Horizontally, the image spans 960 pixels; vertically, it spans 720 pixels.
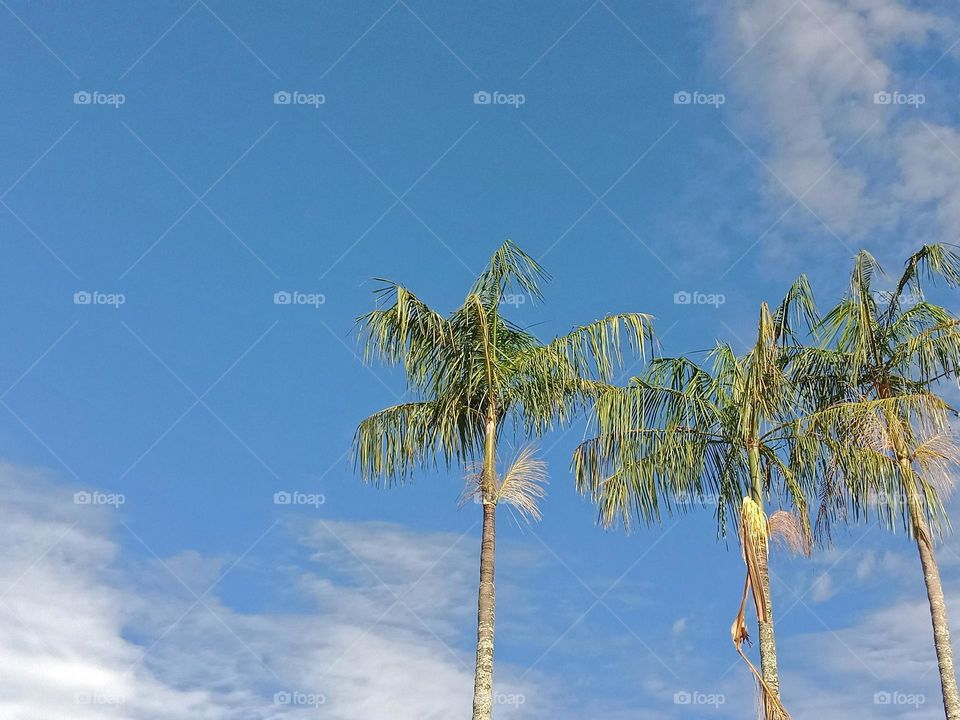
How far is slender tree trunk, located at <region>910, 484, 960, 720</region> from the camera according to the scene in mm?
16859

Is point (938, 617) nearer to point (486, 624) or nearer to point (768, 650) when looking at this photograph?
point (768, 650)

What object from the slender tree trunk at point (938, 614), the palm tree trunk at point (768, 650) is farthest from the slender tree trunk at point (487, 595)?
the slender tree trunk at point (938, 614)

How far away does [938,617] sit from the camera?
17.6 meters

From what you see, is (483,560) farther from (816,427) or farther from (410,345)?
(816,427)

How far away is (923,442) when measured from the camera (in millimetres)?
18156

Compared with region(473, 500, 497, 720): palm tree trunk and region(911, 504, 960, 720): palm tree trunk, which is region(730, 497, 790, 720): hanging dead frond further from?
region(911, 504, 960, 720): palm tree trunk

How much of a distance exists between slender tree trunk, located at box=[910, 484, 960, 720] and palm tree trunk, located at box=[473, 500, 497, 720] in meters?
7.35

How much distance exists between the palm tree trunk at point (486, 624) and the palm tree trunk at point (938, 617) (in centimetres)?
736

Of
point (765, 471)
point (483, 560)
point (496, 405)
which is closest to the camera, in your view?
point (483, 560)

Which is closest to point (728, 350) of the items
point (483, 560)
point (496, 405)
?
point (496, 405)

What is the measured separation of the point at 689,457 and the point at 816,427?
2.28 metres

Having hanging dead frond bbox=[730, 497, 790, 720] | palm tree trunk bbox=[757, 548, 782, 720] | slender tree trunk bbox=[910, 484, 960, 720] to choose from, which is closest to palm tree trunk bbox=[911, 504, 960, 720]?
slender tree trunk bbox=[910, 484, 960, 720]

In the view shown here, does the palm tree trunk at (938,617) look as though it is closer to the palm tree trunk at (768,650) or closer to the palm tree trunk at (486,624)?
the palm tree trunk at (768,650)

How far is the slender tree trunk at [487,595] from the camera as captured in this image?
601 inches
